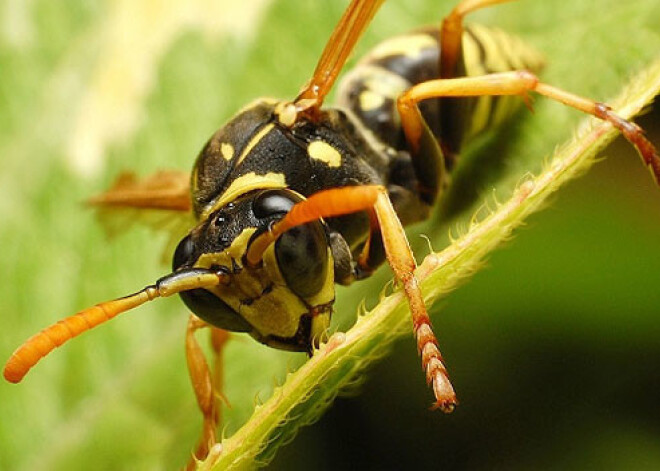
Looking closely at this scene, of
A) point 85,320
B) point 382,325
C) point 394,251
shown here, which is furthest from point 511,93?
point 85,320

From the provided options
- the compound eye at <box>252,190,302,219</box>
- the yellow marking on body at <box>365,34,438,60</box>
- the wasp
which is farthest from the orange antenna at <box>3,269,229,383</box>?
the yellow marking on body at <box>365,34,438,60</box>

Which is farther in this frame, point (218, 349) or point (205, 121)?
point (205, 121)

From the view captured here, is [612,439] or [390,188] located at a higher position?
[390,188]

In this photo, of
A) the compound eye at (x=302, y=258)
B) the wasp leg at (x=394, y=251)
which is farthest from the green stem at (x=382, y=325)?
the compound eye at (x=302, y=258)

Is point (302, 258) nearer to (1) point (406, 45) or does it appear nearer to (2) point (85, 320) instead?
(2) point (85, 320)

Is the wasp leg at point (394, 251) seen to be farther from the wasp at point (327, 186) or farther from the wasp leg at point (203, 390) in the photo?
the wasp leg at point (203, 390)

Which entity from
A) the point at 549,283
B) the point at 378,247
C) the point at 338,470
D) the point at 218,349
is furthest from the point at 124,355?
the point at 549,283

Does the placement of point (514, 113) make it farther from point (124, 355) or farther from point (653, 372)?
point (124, 355)
